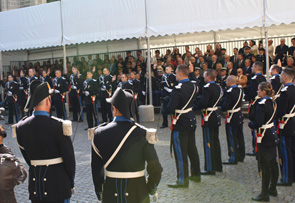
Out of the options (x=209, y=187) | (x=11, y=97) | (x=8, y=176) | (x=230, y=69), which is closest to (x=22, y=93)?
(x=11, y=97)

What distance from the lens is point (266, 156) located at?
212 inches

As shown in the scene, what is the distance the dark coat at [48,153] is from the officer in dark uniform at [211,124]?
11.6 ft

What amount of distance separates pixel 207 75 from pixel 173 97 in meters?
1.18

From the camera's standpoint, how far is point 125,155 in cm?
339

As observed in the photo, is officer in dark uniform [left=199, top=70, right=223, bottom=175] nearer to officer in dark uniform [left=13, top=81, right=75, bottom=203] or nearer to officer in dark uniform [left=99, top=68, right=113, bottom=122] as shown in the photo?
officer in dark uniform [left=13, top=81, right=75, bottom=203]

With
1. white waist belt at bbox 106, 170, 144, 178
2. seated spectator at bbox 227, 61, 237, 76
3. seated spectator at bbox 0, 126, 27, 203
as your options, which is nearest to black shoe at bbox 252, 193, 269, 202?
white waist belt at bbox 106, 170, 144, 178

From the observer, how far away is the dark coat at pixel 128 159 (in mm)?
3385

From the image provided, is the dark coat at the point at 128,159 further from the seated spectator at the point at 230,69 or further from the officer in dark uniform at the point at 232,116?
the seated spectator at the point at 230,69

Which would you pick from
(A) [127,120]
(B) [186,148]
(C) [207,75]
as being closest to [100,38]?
(C) [207,75]

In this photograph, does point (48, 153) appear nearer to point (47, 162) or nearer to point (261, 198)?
point (47, 162)

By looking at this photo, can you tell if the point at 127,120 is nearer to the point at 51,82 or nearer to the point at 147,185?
the point at 147,185

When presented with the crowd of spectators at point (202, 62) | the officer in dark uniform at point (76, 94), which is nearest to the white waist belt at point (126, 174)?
the crowd of spectators at point (202, 62)

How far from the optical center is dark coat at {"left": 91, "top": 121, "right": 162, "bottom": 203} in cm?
338

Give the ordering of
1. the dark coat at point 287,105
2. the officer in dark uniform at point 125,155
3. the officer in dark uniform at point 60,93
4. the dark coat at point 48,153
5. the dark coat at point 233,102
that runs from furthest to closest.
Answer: the officer in dark uniform at point 60,93 < the dark coat at point 233,102 < the dark coat at point 287,105 < the dark coat at point 48,153 < the officer in dark uniform at point 125,155
